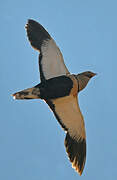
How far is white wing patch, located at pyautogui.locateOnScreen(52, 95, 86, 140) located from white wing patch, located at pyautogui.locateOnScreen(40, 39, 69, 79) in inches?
29.6

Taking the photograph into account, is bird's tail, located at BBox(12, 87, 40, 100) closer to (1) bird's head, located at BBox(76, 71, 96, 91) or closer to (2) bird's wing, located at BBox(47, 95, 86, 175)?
(2) bird's wing, located at BBox(47, 95, 86, 175)

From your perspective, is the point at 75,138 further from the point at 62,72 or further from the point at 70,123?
the point at 62,72

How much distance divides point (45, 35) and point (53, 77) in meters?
1.26

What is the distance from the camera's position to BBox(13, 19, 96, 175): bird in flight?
11664 mm

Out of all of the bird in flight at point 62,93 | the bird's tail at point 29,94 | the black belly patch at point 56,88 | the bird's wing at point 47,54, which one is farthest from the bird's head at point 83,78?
the bird's tail at point 29,94

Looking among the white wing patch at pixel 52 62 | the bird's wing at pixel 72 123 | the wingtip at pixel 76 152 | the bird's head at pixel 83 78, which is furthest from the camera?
the white wing patch at pixel 52 62

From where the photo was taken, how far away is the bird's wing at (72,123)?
1180 cm

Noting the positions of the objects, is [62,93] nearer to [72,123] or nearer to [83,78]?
[83,78]

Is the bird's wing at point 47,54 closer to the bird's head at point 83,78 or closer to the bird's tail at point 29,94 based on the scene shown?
the bird's head at point 83,78

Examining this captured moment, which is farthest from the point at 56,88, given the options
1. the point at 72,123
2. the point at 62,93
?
the point at 72,123

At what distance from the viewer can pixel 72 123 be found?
1205 centimetres

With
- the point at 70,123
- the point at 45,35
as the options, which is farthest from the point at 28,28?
the point at 70,123

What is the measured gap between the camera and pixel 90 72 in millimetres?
12297

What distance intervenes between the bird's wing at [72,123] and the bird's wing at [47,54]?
0.75 meters
